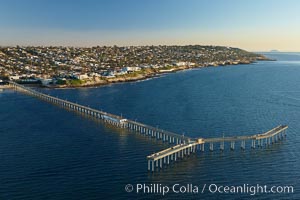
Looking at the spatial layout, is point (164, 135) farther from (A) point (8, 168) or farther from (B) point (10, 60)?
(B) point (10, 60)

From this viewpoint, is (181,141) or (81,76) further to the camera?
(81,76)

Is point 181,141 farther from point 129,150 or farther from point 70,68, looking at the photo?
point 70,68

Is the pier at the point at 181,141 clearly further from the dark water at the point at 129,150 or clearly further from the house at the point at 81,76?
the house at the point at 81,76

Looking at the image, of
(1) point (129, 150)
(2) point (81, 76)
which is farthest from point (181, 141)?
(2) point (81, 76)

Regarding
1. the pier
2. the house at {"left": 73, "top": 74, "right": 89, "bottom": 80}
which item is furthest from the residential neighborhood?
the pier

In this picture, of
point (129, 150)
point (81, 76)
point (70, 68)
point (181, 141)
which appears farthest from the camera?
point (70, 68)

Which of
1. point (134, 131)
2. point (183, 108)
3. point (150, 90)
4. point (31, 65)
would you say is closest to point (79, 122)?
point (134, 131)

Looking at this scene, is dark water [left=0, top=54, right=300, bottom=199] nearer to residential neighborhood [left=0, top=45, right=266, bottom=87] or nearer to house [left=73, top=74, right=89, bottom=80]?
house [left=73, top=74, right=89, bottom=80]

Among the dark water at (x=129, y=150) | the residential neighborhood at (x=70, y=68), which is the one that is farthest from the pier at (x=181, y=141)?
the residential neighborhood at (x=70, y=68)
